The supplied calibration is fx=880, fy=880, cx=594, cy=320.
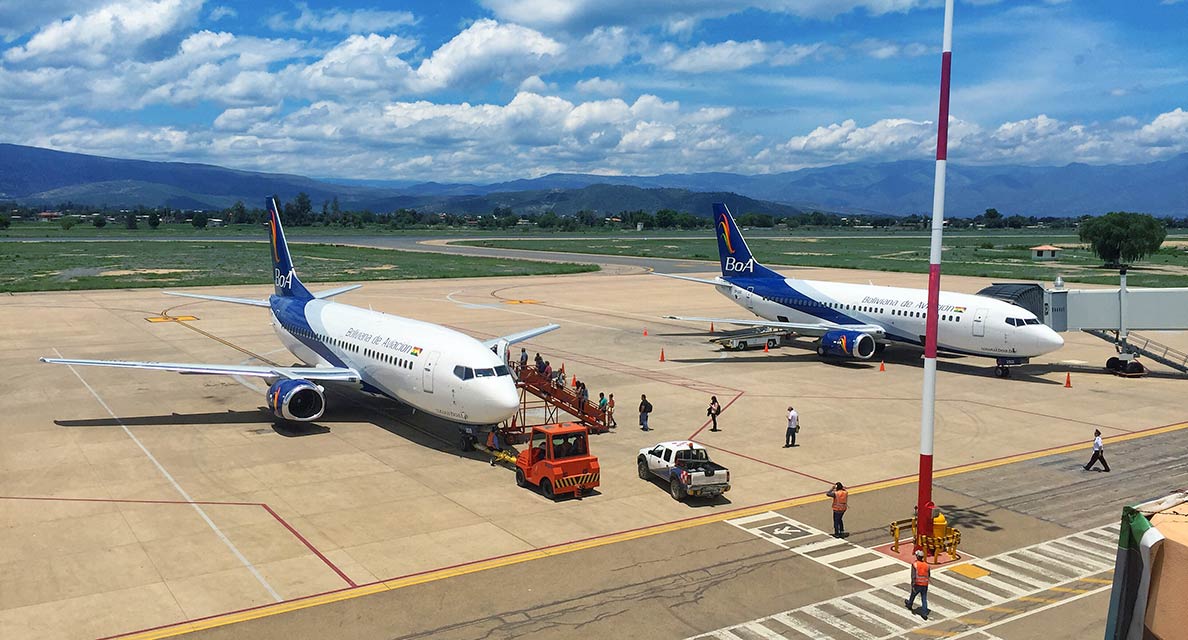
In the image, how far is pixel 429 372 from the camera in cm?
3148

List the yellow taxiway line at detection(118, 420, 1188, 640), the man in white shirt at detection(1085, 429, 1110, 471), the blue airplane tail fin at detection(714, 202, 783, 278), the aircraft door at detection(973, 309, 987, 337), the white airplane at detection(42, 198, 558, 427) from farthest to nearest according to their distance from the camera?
1. the blue airplane tail fin at detection(714, 202, 783, 278)
2. the aircraft door at detection(973, 309, 987, 337)
3. the white airplane at detection(42, 198, 558, 427)
4. the man in white shirt at detection(1085, 429, 1110, 471)
5. the yellow taxiway line at detection(118, 420, 1188, 640)

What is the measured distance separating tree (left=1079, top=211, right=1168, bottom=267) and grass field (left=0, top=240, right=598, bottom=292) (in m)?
73.6

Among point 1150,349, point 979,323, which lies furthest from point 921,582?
point 1150,349

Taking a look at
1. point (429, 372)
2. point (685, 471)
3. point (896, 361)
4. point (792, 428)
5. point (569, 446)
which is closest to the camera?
point (685, 471)

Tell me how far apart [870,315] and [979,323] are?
279 inches

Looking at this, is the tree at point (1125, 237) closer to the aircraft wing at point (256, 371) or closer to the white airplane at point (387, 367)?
the white airplane at point (387, 367)

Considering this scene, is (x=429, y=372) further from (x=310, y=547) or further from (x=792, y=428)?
(x=792, y=428)

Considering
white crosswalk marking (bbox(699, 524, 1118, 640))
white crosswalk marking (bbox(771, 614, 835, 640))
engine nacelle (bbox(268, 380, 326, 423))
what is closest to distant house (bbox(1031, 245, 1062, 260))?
white crosswalk marking (bbox(699, 524, 1118, 640))

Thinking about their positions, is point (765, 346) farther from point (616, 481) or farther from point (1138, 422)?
point (616, 481)

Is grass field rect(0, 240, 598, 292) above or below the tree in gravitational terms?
below

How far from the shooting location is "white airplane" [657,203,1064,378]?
45.8 meters

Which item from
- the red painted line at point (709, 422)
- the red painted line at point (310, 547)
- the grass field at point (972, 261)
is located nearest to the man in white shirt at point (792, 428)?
the red painted line at point (709, 422)

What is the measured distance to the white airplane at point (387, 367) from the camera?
3031cm

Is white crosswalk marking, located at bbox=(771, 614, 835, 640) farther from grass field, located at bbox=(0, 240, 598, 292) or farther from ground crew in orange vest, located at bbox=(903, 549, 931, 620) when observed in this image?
grass field, located at bbox=(0, 240, 598, 292)
